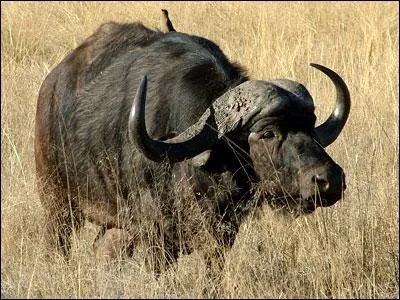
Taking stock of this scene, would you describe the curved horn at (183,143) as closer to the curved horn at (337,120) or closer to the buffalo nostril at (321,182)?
the buffalo nostril at (321,182)

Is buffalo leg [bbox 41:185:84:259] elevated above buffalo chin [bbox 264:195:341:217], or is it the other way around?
buffalo chin [bbox 264:195:341:217]

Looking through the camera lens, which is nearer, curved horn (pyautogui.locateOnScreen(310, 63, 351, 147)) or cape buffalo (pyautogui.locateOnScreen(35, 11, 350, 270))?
cape buffalo (pyautogui.locateOnScreen(35, 11, 350, 270))

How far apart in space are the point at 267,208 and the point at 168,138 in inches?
23.8

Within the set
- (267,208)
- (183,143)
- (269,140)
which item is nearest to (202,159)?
(183,143)

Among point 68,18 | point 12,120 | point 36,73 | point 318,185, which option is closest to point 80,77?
point 318,185

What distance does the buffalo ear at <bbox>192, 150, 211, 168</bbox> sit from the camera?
485 centimetres

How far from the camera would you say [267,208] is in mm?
5051

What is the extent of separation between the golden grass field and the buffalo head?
0.31 metres

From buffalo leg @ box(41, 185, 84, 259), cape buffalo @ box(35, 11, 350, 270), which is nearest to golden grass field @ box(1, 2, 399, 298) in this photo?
buffalo leg @ box(41, 185, 84, 259)

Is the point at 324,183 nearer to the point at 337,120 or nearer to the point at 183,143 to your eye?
the point at 183,143

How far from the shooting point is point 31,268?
4879 mm

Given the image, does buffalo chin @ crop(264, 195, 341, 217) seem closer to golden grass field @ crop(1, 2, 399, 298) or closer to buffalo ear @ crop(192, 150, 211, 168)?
golden grass field @ crop(1, 2, 399, 298)

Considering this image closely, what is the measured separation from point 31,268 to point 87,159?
796 millimetres

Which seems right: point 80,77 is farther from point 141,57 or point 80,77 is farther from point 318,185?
point 318,185
